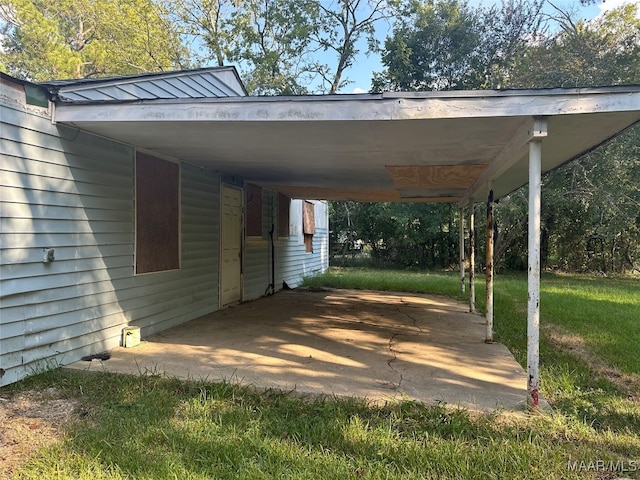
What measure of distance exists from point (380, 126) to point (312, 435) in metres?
2.33

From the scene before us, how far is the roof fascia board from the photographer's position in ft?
9.61

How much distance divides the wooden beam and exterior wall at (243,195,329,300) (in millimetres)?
4597

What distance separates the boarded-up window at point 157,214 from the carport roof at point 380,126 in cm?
22

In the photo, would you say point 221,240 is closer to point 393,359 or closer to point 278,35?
point 393,359

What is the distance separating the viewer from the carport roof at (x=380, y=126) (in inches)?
121

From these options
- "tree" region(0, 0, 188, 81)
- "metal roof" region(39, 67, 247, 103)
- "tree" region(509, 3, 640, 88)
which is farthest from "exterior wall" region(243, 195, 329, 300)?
"tree" region(0, 0, 188, 81)

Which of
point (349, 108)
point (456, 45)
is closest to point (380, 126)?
point (349, 108)

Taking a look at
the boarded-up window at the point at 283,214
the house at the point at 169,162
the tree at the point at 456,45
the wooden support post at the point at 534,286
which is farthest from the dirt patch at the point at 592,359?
the tree at the point at 456,45

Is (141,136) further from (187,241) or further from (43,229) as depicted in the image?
(187,241)

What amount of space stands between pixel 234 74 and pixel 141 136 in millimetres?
4561

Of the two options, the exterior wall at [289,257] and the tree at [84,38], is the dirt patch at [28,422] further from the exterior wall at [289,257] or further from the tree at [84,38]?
the tree at [84,38]

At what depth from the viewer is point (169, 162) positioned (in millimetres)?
5465

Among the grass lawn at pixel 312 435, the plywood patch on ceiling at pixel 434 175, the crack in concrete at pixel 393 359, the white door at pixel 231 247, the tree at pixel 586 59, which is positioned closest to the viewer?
the grass lawn at pixel 312 435

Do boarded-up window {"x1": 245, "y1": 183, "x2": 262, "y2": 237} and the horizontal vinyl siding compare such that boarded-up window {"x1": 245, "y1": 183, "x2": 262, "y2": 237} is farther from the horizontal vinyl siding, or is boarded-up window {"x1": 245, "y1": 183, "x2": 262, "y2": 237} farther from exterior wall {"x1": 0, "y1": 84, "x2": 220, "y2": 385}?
exterior wall {"x1": 0, "y1": 84, "x2": 220, "y2": 385}
